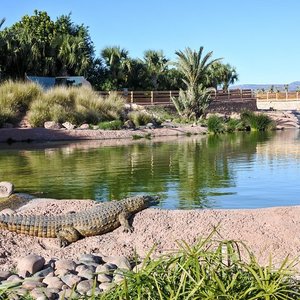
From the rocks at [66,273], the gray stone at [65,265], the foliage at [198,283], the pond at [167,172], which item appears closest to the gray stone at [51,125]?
the pond at [167,172]

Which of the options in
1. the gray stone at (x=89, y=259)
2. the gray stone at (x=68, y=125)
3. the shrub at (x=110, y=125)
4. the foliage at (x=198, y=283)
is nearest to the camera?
the foliage at (x=198, y=283)

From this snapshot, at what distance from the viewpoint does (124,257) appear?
20.2 feet

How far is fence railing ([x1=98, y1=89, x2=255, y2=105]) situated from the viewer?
3978 centimetres

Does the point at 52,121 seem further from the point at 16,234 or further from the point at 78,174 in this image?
the point at 16,234

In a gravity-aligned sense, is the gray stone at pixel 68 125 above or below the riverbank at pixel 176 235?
above

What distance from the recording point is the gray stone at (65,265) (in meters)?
5.83

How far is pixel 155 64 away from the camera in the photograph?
55594 millimetres

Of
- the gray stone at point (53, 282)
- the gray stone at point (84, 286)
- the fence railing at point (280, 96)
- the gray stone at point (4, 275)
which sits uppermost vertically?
the fence railing at point (280, 96)

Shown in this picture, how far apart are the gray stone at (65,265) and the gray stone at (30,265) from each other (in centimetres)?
17

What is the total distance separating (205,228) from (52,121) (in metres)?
21.6

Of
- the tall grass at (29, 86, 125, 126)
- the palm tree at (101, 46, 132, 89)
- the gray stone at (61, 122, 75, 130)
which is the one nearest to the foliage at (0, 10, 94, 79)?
the palm tree at (101, 46, 132, 89)

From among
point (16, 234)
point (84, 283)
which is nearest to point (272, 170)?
point (16, 234)

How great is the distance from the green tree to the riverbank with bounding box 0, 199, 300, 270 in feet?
89.6

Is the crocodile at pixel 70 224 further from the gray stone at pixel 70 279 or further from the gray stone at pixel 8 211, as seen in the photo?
the gray stone at pixel 70 279
